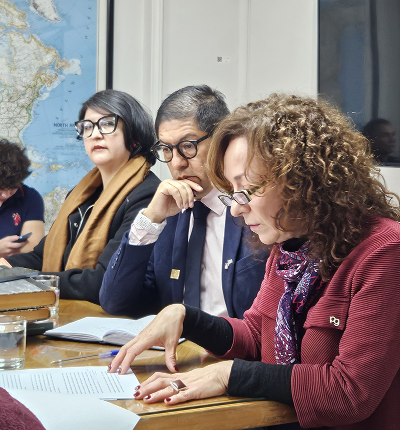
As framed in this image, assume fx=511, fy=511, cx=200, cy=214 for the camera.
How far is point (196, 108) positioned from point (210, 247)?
483mm

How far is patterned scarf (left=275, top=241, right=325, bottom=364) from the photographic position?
1032 millimetres

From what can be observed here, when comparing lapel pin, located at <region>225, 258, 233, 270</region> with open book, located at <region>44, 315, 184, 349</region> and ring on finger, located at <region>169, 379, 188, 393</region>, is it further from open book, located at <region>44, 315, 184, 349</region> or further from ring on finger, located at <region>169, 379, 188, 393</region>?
ring on finger, located at <region>169, 379, 188, 393</region>

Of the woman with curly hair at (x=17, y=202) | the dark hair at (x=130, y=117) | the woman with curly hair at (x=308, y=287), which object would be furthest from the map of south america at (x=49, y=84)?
the woman with curly hair at (x=308, y=287)

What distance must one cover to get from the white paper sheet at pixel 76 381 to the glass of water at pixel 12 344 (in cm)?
3

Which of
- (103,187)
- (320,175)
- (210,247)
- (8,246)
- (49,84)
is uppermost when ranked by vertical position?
(49,84)

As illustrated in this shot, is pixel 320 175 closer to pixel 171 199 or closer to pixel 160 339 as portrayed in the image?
pixel 160 339

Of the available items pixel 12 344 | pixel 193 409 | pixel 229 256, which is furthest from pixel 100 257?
pixel 193 409

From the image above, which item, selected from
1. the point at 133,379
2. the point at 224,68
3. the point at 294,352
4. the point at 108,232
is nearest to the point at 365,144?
the point at 294,352

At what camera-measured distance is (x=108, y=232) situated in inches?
87.9

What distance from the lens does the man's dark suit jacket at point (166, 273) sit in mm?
1584

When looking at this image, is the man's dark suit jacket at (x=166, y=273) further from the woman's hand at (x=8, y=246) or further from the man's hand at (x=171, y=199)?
the woman's hand at (x=8, y=246)

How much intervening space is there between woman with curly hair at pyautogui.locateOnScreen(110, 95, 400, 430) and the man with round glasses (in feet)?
1.59

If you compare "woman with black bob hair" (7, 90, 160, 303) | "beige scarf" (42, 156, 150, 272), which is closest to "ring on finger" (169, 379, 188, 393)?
"woman with black bob hair" (7, 90, 160, 303)

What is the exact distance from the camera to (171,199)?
5.73 feet
